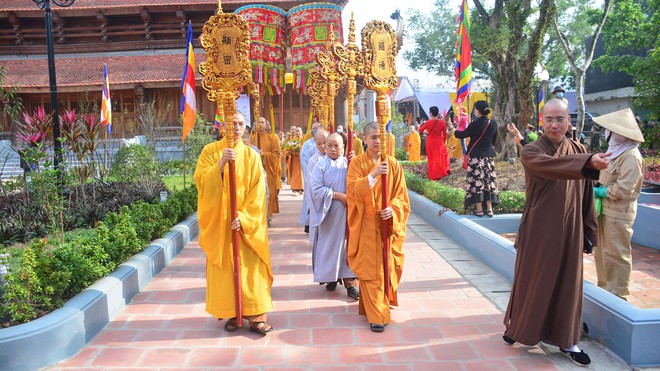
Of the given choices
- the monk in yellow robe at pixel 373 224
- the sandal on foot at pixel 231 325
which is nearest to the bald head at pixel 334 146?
the monk in yellow robe at pixel 373 224

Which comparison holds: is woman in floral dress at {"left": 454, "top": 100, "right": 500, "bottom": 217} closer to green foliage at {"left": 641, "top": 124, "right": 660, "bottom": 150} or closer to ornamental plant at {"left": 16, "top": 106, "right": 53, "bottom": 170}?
ornamental plant at {"left": 16, "top": 106, "right": 53, "bottom": 170}

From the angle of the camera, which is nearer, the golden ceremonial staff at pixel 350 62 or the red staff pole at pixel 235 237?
the red staff pole at pixel 235 237

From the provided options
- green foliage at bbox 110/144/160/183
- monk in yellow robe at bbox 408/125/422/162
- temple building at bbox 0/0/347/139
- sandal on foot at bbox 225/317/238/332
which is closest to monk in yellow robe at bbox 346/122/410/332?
sandal on foot at bbox 225/317/238/332

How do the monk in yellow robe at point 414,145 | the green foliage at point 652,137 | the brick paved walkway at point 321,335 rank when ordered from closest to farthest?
the brick paved walkway at point 321,335 → the green foliage at point 652,137 → the monk in yellow robe at point 414,145

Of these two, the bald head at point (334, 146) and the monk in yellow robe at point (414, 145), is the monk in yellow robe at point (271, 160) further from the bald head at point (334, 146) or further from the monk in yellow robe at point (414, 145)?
the monk in yellow robe at point (414, 145)

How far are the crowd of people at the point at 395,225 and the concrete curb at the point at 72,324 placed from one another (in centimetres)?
93

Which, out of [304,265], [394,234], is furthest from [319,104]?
[394,234]

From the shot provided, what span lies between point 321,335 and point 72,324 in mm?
A: 1871

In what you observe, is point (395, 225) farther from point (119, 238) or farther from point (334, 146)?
point (119, 238)

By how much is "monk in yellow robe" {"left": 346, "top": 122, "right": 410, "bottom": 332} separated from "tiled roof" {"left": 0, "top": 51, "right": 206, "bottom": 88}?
15167 mm

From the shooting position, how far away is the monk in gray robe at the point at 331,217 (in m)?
4.98

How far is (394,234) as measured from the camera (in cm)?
434

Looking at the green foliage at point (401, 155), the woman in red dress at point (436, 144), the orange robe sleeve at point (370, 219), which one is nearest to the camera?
the orange robe sleeve at point (370, 219)

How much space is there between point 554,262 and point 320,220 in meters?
2.24
